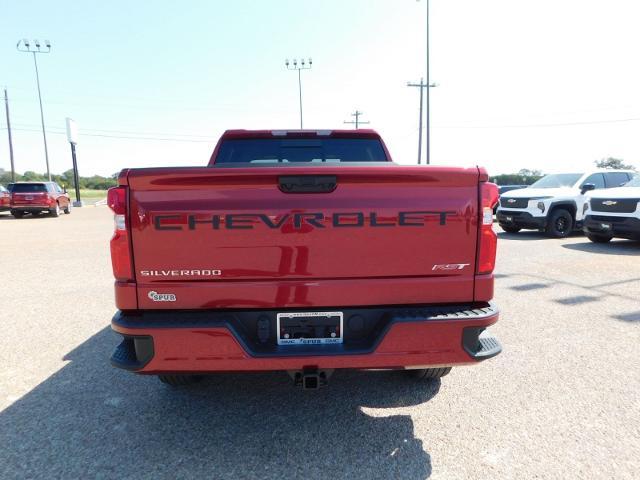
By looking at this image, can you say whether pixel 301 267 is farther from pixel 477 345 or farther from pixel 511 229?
pixel 511 229

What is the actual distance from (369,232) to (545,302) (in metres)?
4.16

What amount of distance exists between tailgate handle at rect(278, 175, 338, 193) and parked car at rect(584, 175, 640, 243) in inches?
378

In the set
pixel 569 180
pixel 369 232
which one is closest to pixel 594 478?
pixel 369 232

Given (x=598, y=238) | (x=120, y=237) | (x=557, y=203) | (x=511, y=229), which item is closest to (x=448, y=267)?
(x=120, y=237)

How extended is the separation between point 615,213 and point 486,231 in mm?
9231

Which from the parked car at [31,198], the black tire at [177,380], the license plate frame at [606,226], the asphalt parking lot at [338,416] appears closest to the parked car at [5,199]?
the parked car at [31,198]

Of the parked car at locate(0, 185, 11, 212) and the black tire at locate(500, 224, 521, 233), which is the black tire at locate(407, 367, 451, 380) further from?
the parked car at locate(0, 185, 11, 212)

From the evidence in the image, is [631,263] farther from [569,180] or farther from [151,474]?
[151,474]

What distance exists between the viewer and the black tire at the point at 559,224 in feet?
37.8

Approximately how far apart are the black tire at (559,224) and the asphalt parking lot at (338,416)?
25.5 feet

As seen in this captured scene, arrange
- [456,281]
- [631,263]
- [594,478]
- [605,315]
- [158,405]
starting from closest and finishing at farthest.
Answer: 1. [594,478]
2. [456,281]
3. [158,405]
4. [605,315]
5. [631,263]

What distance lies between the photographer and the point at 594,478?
2117 millimetres

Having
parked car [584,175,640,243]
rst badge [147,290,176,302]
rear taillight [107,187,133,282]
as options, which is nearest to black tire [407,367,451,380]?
rst badge [147,290,176,302]

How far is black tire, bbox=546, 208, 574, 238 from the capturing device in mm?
11523
